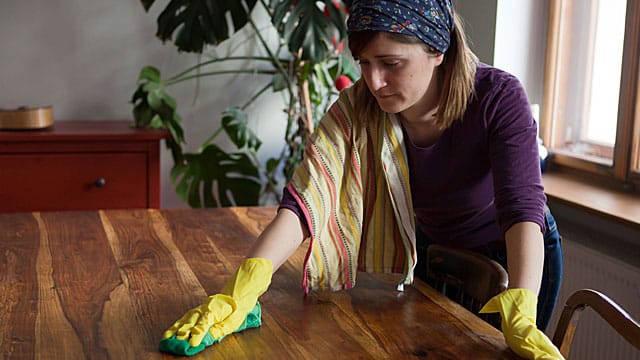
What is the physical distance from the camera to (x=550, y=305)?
1.78 m

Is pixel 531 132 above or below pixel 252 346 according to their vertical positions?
above

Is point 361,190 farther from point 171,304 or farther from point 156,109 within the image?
point 156,109

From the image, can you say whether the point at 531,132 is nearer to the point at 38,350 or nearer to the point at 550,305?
the point at 550,305

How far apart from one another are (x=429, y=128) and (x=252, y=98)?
1915 mm

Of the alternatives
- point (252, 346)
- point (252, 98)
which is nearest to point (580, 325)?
point (252, 346)

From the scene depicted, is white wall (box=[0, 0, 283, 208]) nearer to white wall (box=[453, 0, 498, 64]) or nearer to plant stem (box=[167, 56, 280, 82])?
plant stem (box=[167, 56, 280, 82])

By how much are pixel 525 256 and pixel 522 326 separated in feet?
0.58

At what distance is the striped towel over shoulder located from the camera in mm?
1602

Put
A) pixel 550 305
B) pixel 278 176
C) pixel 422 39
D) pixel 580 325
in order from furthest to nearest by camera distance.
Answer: pixel 278 176 < pixel 580 325 < pixel 550 305 < pixel 422 39

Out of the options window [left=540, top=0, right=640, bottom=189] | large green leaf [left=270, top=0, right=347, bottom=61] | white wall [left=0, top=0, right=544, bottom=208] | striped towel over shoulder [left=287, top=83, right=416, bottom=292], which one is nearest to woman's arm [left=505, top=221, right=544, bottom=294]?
striped towel over shoulder [left=287, top=83, right=416, bottom=292]

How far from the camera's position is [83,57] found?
Answer: 11.0 ft

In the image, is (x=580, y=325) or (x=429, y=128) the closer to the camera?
(x=429, y=128)

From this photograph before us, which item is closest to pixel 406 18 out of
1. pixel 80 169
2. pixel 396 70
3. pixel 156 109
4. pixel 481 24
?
pixel 396 70

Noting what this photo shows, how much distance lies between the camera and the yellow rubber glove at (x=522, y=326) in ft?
3.95
